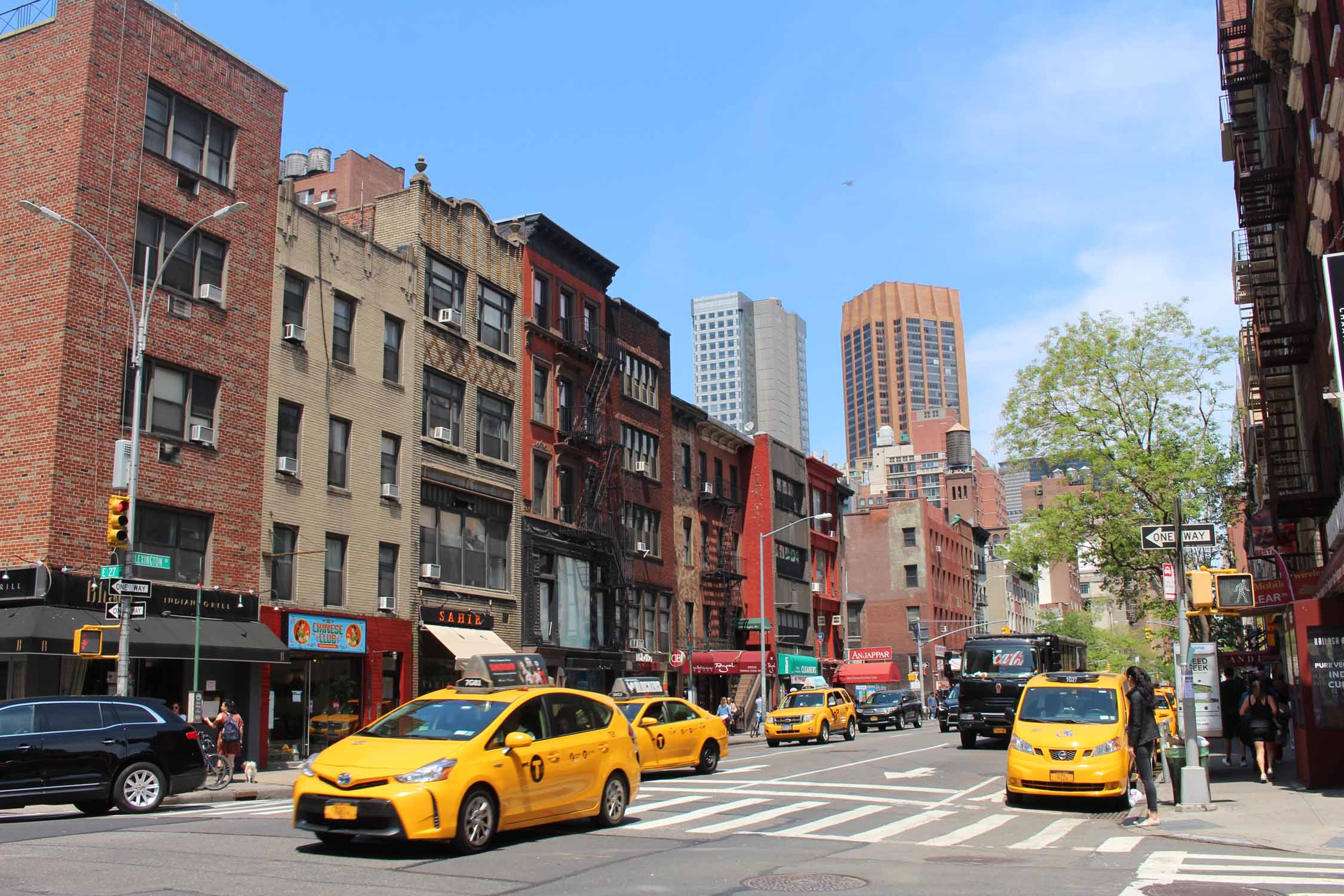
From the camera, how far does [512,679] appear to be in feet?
97.0

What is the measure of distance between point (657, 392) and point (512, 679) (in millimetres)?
23991

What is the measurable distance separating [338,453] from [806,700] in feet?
52.5

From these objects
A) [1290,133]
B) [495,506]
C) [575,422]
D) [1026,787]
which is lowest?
[1026,787]

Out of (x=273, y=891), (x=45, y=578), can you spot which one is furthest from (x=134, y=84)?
(x=273, y=891)

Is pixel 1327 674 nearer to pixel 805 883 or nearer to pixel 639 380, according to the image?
pixel 805 883

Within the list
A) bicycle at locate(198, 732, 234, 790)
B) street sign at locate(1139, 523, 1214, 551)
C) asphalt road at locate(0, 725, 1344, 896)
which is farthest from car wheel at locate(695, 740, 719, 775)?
street sign at locate(1139, 523, 1214, 551)

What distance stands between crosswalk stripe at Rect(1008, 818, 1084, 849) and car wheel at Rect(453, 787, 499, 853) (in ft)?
19.1

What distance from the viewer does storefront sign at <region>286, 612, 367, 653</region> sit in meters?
29.5

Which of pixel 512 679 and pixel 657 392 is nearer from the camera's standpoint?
pixel 512 679

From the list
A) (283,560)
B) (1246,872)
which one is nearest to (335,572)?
(283,560)

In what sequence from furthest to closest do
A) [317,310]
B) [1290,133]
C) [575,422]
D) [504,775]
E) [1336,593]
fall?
[575,422] → [317,310] → [1290,133] → [1336,593] → [504,775]

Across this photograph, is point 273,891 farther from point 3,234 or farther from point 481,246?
point 481,246

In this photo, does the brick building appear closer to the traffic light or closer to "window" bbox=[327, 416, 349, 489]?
"window" bbox=[327, 416, 349, 489]

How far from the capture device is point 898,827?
1528 cm
